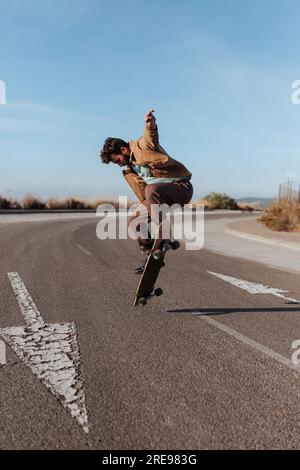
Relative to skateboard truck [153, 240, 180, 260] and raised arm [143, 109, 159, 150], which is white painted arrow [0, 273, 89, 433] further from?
raised arm [143, 109, 159, 150]

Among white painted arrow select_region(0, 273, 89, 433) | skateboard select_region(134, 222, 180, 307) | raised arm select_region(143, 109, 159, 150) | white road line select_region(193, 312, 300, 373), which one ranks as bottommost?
white road line select_region(193, 312, 300, 373)

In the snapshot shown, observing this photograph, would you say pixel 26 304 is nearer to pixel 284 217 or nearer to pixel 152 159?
pixel 152 159

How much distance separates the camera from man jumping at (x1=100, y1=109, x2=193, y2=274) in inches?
243

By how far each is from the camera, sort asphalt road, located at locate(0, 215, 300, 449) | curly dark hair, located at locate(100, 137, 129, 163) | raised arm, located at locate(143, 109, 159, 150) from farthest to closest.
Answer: curly dark hair, located at locate(100, 137, 129, 163) → raised arm, located at locate(143, 109, 159, 150) → asphalt road, located at locate(0, 215, 300, 449)

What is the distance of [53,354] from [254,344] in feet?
6.36

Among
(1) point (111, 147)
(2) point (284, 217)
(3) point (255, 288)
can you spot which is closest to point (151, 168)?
(1) point (111, 147)

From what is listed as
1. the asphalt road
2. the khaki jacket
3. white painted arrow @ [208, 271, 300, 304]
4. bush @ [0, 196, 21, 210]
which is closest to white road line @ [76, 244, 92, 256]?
the asphalt road

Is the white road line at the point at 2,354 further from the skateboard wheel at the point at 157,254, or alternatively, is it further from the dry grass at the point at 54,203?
the dry grass at the point at 54,203

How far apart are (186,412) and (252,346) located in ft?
5.69

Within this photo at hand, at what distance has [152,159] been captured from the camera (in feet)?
20.3

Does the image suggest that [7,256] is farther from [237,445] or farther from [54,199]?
[54,199]

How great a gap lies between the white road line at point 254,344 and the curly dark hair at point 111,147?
93.5 inches
